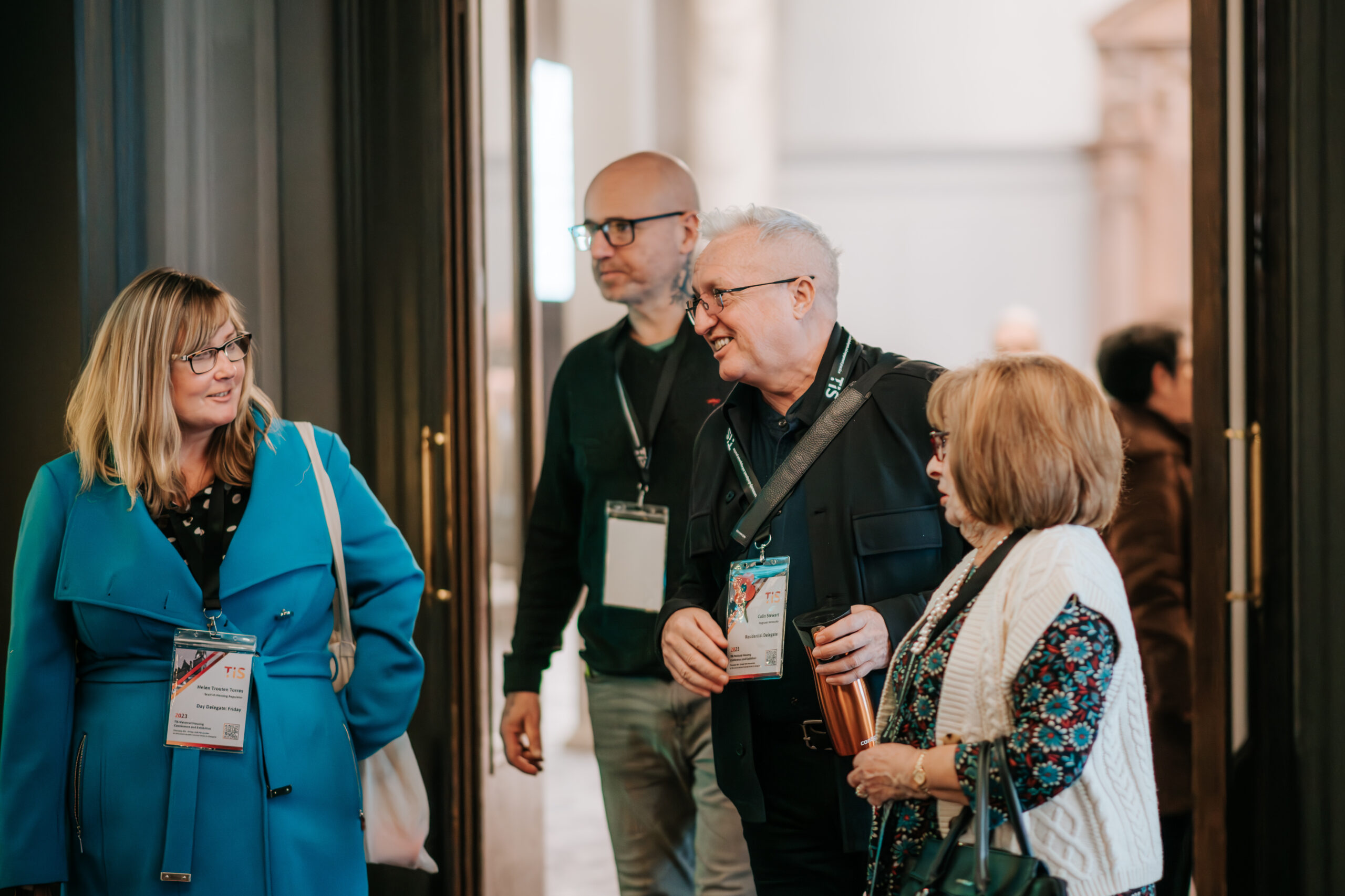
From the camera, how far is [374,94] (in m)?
3.03

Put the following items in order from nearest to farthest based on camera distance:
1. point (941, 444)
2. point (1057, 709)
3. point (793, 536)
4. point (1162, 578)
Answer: point (1057, 709), point (941, 444), point (793, 536), point (1162, 578)

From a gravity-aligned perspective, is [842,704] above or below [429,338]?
below

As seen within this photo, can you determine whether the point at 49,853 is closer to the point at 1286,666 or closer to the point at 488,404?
the point at 488,404

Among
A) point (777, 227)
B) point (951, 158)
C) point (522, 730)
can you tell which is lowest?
point (522, 730)

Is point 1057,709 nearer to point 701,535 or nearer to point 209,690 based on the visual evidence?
point 701,535

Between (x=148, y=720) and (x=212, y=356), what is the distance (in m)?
0.59

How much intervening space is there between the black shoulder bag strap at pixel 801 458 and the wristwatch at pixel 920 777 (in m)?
0.52

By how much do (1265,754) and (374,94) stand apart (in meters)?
2.68

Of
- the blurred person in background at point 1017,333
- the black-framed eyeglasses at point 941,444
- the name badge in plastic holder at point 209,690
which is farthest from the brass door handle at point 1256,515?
the blurred person in background at point 1017,333

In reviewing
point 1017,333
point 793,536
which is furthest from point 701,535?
point 1017,333

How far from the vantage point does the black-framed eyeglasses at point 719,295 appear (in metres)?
1.92

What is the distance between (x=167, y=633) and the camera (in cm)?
180

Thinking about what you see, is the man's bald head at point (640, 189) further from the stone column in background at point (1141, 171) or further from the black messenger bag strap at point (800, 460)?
the stone column in background at point (1141, 171)

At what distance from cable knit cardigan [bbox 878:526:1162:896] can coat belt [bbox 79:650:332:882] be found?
1066 millimetres
